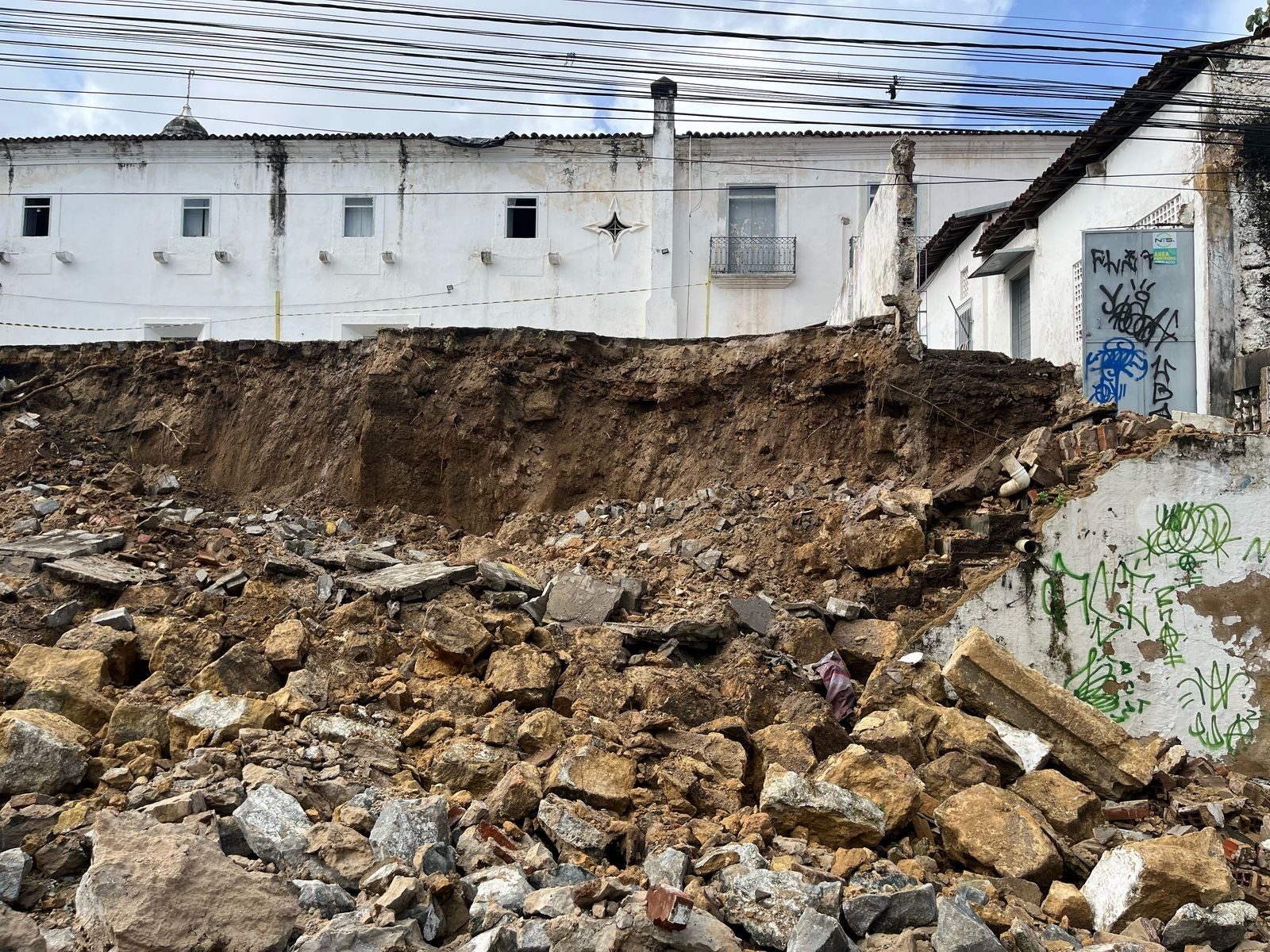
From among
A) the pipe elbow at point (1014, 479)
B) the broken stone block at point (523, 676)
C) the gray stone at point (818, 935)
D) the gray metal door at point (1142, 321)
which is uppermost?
the gray metal door at point (1142, 321)

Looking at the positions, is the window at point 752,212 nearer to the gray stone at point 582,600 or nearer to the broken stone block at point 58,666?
the gray stone at point 582,600

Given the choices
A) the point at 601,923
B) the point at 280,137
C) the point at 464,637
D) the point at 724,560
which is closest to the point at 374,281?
the point at 280,137

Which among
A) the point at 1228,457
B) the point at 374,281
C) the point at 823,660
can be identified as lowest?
the point at 823,660

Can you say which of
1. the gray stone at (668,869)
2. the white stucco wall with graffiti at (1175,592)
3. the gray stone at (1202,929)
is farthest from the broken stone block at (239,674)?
the white stucco wall with graffiti at (1175,592)

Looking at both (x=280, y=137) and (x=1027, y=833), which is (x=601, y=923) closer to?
(x=1027, y=833)

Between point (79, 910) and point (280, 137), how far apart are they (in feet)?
60.9

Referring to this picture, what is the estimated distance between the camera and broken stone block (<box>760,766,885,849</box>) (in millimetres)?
5289

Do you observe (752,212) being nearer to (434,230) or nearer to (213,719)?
(434,230)

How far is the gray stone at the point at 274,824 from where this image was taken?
4609mm

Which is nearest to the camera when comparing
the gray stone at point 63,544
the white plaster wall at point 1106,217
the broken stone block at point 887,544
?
the gray stone at point 63,544

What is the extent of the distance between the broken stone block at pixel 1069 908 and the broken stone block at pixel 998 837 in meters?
0.18

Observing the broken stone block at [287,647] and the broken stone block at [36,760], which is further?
the broken stone block at [287,647]

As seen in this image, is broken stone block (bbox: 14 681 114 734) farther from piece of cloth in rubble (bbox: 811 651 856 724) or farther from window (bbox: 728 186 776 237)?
window (bbox: 728 186 776 237)

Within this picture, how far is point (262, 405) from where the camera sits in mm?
11203
